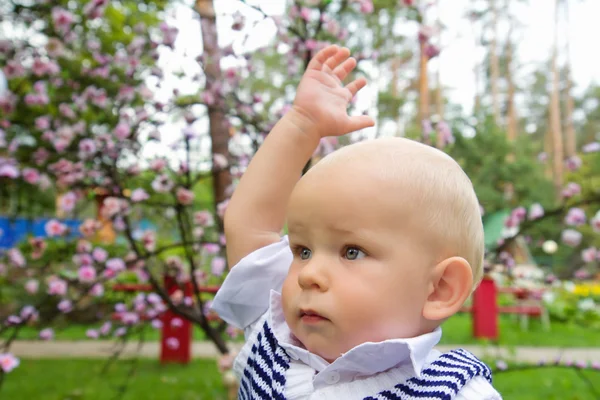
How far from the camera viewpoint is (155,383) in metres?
5.05

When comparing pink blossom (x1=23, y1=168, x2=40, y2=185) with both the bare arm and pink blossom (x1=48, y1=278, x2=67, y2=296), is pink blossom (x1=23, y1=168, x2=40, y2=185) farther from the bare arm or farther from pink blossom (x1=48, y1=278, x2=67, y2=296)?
the bare arm

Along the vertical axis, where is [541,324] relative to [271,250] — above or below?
below

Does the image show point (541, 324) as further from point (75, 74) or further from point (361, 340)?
point (361, 340)

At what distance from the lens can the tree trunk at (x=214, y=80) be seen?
329 centimetres

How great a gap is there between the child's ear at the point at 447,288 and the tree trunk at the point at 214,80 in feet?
7.44

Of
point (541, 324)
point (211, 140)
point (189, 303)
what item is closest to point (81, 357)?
point (189, 303)

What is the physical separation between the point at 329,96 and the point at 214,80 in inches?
87.2

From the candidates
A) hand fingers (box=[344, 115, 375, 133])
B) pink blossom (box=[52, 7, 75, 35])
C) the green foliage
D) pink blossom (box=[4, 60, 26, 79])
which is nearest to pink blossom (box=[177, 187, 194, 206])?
pink blossom (box=[52, 7, 75, 35])

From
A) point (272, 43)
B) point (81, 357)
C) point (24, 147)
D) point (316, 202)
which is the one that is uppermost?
point (272, 43)

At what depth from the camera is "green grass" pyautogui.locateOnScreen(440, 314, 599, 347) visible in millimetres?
Answer: 7332

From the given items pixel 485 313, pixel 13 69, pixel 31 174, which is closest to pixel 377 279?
pixel 31 174

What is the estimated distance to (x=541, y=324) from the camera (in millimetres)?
8969

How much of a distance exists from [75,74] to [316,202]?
404cm

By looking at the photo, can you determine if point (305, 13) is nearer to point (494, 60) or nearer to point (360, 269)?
point (360, 269)
